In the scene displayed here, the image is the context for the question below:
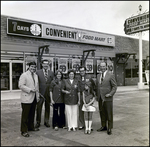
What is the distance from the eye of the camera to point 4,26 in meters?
13.7

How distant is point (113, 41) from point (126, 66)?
127 inches

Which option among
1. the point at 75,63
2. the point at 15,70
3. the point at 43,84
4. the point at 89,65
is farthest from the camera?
the point at 89,65

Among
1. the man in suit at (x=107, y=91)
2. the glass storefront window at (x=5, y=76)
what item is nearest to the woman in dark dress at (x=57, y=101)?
the man in suit at (x=107, y=91)

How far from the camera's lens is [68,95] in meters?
5.70

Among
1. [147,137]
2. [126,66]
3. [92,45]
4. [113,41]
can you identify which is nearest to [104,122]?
[147,137]

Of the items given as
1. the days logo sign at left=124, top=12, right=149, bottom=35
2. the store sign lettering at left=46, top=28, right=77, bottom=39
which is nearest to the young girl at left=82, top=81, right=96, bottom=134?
the days logo sign at left=124, top=12, right=149, bottom=35

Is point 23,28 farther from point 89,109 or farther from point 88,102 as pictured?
point 89,109

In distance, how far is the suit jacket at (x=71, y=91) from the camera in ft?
18.7

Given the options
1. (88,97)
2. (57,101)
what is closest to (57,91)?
(57,101)

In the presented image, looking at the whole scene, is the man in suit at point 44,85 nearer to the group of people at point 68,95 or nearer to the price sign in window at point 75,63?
the group of people at point 68,95

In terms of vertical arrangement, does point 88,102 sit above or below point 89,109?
above

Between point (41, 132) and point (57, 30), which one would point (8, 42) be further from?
point (41, 132)

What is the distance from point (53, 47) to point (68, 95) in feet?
35.0

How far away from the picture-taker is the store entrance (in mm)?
14616
